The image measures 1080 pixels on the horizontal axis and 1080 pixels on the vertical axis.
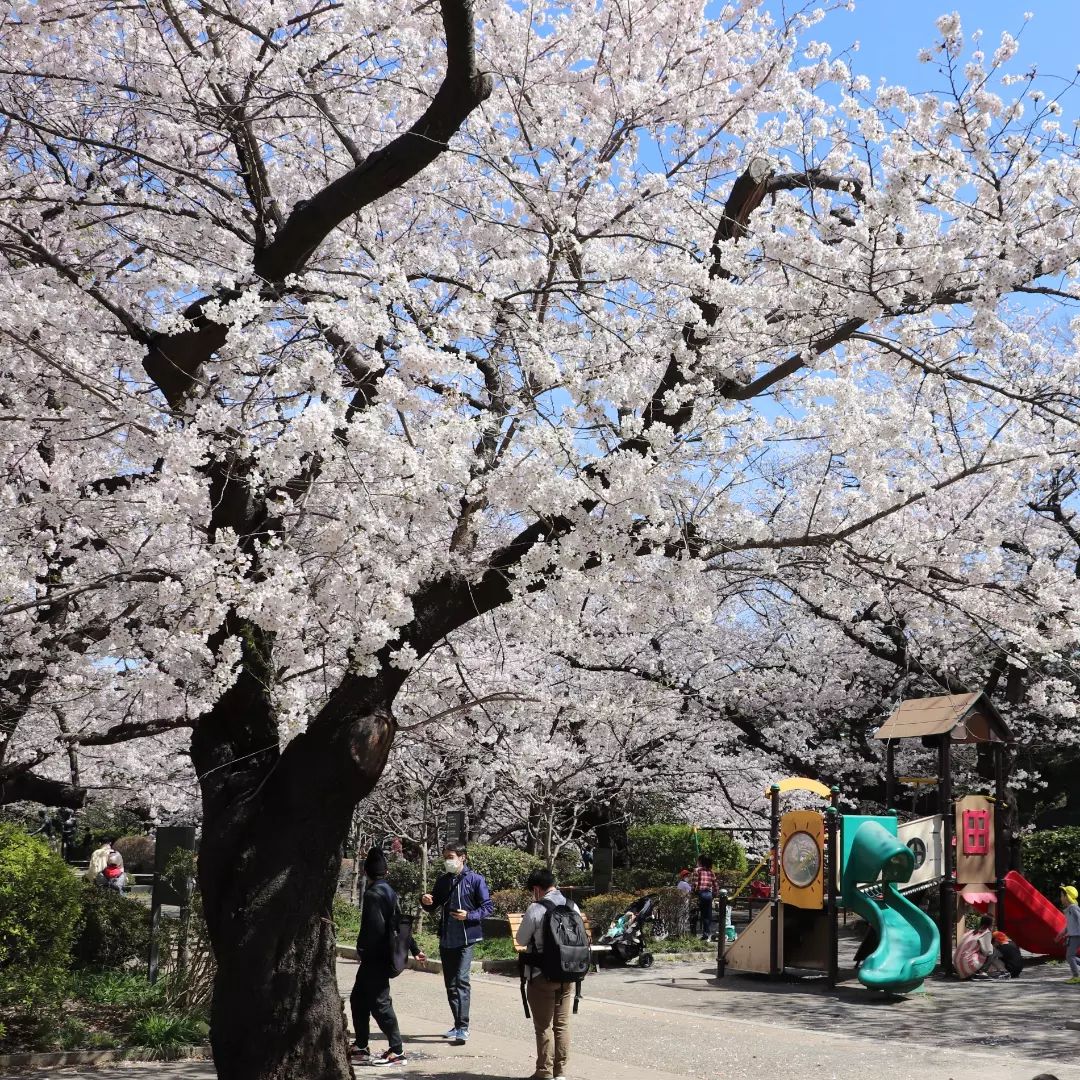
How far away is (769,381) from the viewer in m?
6.98

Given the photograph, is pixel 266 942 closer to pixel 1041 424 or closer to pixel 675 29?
pixel 1041 424

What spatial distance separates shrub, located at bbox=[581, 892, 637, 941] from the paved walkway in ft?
9.54

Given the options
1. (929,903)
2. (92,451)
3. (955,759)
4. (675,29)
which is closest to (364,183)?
(675,29)

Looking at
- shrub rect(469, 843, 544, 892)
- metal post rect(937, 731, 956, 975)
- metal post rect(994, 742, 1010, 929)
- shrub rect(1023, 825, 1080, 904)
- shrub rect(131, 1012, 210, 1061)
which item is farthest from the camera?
shrub rect(469, 843, 544, 892)

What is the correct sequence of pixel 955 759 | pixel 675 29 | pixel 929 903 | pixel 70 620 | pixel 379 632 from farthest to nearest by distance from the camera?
pixel 955 759
pixel 929 903
pixel 70 620
pixel 675 29
pixel 379 632

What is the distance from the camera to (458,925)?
31.9 feet

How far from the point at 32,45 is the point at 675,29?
4.46 m

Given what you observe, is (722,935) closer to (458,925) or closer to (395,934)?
(458,925)

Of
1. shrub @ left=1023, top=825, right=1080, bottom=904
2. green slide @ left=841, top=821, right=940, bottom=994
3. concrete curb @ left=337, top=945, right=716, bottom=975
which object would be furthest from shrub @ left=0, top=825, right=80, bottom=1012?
shrub @ left=1023, top=825, right=1080, bottom=904

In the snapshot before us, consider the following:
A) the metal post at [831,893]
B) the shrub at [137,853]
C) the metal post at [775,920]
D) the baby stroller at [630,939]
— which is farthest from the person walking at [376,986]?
the shrub at [137,853]

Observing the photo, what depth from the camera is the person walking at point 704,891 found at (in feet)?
58.6

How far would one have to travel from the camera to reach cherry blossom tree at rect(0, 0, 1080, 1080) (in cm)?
620

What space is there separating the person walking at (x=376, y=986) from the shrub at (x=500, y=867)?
11026 millimetres

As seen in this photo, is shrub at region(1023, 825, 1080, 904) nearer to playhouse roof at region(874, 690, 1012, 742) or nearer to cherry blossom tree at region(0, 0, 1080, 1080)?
playhouse roof at region(874, 690, 1012, 742)
